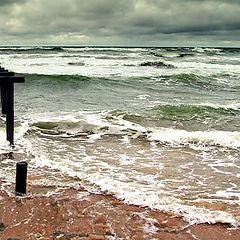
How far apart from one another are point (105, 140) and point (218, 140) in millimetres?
2940

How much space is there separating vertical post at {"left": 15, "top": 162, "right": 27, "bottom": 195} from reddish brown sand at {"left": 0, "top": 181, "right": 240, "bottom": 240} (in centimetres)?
11

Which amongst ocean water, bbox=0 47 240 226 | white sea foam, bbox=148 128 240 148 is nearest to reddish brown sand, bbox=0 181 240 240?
ocean water, bbox=0 47 240 226

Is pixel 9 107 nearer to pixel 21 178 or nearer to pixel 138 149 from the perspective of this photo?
pixel 21 178

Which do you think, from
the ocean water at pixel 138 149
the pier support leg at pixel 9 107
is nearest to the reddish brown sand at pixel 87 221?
the ocean water at pixel 138 149

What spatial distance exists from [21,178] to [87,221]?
1162 mm

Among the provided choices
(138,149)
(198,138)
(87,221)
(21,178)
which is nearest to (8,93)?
(21,178)

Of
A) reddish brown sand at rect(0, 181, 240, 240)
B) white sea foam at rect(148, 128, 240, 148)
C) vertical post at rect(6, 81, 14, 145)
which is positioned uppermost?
vertical post at rect(6, 81, 14, 145)

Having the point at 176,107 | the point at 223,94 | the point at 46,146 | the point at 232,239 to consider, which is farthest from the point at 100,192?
the point at 223,94

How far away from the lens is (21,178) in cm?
409

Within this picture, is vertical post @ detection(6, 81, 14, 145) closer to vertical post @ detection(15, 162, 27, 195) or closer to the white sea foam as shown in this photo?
vertical post @ detection(15, 162, 27, 195)

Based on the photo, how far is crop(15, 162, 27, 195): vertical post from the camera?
4016 millimetres

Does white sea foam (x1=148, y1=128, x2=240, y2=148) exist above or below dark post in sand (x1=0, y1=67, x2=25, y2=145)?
below

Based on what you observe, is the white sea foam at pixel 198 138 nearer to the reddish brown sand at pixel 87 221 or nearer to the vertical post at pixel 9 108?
the vertical post at pixel 9 108

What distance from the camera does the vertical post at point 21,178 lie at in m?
4.02
